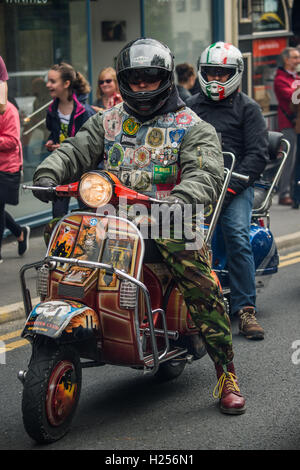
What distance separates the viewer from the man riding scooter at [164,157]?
4.57 meters

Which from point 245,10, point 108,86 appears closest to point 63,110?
point 108,86

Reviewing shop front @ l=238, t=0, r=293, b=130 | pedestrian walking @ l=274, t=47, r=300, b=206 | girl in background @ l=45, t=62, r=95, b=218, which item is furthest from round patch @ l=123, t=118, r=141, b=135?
shop front @ l=238, t=0, r=293, b=130

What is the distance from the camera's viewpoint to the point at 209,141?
464 centimetres

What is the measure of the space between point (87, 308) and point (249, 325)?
2.19m

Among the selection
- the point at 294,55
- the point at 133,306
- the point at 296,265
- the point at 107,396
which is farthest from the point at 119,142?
the point at 294,55

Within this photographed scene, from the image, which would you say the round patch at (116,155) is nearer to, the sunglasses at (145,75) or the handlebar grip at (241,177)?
the sunglasses at (145,75)

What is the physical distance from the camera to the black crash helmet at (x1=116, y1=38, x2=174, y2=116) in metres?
4.61

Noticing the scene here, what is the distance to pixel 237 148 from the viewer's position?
650cm

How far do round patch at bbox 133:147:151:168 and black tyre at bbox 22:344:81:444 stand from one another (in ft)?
3.45

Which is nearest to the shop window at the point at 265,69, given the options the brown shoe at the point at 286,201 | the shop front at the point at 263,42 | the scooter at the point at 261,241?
the shop front at the point at 263,42

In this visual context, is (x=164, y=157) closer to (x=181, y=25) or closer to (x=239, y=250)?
(x=239, y=250)
